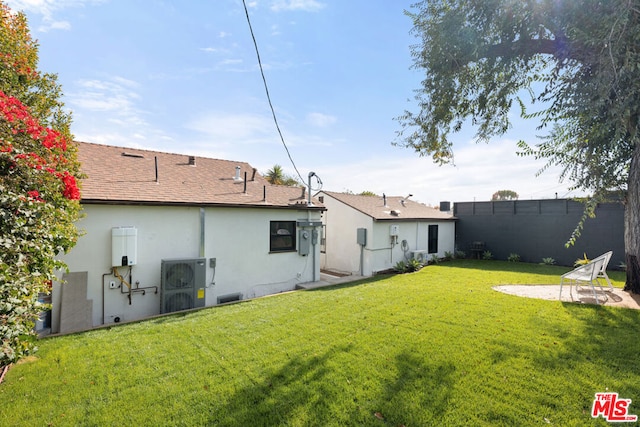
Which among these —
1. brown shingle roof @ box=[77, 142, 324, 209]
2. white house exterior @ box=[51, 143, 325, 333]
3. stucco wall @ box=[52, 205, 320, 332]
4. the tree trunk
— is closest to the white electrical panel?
white house exterior @ box=[51, 143, 325, 333]

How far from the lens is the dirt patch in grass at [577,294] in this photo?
6320 mm

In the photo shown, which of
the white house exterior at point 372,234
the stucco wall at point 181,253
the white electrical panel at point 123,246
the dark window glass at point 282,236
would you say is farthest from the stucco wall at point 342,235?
the white electrical panel at point 123,246

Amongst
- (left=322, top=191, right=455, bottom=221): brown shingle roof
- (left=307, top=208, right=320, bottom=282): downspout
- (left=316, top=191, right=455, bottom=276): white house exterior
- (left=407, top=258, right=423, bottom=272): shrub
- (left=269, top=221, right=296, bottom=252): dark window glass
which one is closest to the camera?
(left=269, top=221, right=296, bottom=252): dark window glass

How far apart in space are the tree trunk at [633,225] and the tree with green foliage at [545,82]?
0.02m

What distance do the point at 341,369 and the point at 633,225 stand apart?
776 centimetres

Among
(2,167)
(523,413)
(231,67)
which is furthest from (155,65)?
(523,413)

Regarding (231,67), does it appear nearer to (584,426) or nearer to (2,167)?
(2,167)

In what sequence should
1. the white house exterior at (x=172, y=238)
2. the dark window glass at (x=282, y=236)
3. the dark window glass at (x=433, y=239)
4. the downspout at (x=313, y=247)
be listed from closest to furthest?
1. the white house exterior at (x=172, y=238)
2. the dark window glass at (x=282, y=236)
3. the downspout at (x=313, y=247)
4. the dark window glass at (x=433, y=239)

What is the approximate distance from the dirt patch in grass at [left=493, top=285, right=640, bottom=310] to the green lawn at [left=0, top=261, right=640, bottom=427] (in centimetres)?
73

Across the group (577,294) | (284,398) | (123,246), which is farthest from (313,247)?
(577,294)

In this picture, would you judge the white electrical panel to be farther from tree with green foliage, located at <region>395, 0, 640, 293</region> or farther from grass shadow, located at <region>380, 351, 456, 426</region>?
tree with green foliage, located at <region>395, 0, 640, 293</region>

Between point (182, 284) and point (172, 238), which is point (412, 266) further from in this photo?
point (172, 238)

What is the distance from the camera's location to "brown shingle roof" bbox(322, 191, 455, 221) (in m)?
12.7

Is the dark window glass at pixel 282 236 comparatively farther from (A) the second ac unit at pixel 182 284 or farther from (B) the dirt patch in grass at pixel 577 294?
(B) the dirt patch in grass at pixel 577 294
